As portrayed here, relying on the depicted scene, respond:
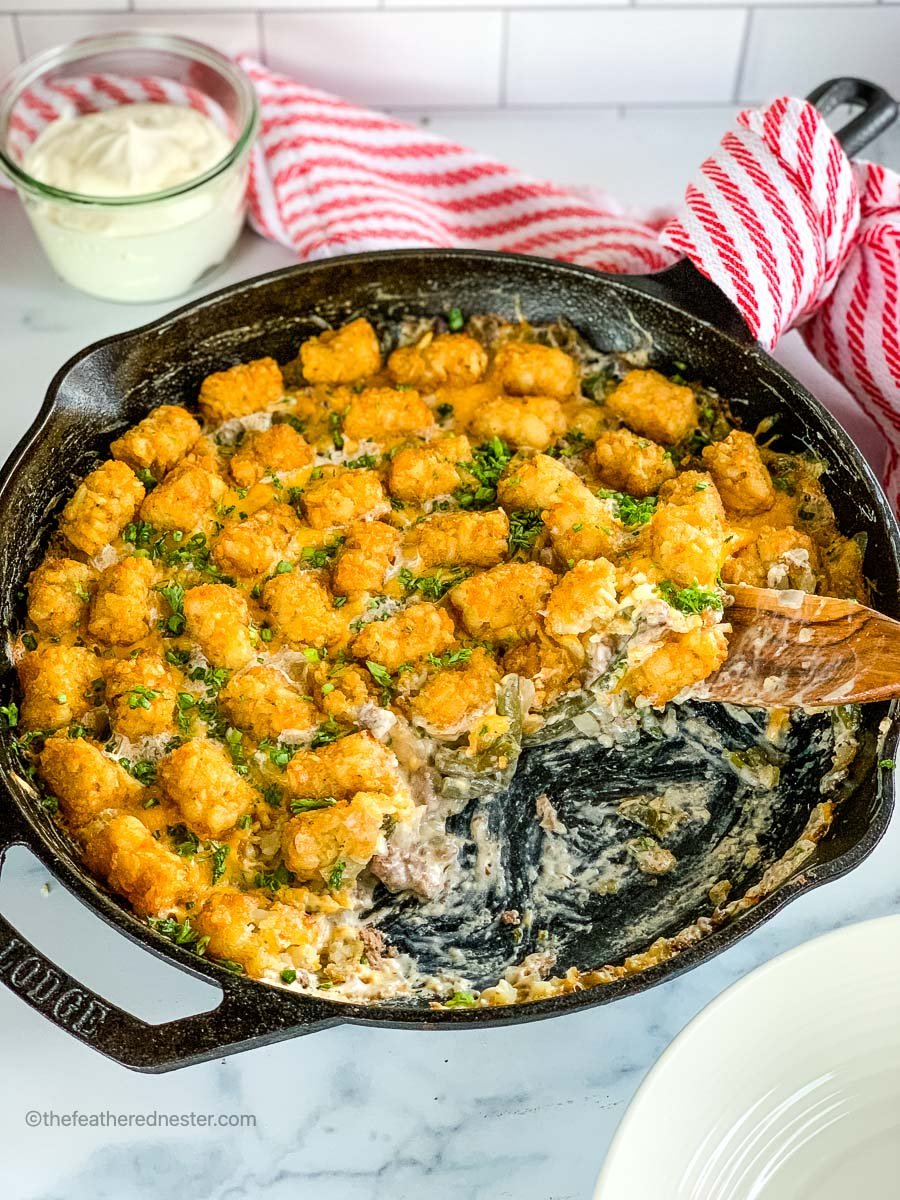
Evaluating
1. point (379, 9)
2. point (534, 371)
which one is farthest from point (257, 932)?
point (379, 9)

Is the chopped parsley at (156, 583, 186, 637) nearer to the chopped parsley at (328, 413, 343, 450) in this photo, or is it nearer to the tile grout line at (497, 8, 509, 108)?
the chopped parsley at (328, 413, 343, 450)

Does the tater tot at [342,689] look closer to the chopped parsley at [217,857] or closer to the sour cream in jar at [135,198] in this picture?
the chopped parsley at [217,857]

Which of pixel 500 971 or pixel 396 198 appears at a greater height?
pixel 396 198

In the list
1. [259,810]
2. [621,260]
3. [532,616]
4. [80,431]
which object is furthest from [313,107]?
[259,810]

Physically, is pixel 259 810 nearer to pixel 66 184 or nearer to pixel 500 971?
pixel 500 971

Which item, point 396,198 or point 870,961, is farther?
point 396,198

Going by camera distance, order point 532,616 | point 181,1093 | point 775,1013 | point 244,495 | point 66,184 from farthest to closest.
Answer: point 66,184
point 244,495
point 532,616
point 181,1093
point 775,1013

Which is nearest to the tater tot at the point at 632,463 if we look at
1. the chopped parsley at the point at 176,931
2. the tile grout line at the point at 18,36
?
the chopped parsley at the point at 176,931
